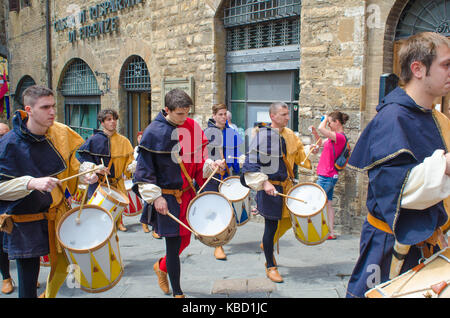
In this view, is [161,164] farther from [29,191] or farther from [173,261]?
[29,191]

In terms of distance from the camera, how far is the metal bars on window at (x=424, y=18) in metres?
5.13

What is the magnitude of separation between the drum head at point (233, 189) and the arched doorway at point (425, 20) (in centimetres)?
248

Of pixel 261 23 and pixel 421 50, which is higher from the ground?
pixel 261 23

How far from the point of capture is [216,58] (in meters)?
7.93

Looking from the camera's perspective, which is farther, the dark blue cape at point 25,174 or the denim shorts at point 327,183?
the denim shorts at point 327,183

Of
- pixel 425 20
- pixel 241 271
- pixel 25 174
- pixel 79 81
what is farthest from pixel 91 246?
pixel 79 81

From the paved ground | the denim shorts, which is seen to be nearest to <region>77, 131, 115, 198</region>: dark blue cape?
the paved ground

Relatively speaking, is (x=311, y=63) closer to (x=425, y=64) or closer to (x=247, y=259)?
(x=247, y=259)

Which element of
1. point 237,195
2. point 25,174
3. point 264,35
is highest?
point 264,35

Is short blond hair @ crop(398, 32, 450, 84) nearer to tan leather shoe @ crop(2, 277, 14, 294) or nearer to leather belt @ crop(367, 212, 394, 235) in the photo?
leather belt @ crop(367, 212, 394, 235)

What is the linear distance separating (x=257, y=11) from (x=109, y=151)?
3.68m

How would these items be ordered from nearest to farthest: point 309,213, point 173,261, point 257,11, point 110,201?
point 173,261 < point 309,213 < point 110,201 < point 257,11

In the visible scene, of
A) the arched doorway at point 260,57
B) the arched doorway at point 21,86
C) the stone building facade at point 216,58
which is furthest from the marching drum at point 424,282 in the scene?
the arched doorway at point 21,86

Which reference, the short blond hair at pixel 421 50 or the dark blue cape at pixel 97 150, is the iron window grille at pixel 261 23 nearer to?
the dark blue cape at pixel 97 150
